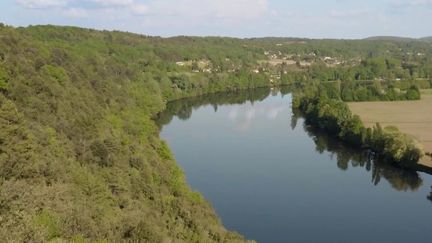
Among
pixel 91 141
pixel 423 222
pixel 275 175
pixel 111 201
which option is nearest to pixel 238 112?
pixel 275 175

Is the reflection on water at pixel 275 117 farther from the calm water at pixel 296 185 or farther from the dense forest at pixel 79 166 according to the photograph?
the dense forest at pixel 79 166

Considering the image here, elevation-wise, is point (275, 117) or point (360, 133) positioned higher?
point (360, 133)

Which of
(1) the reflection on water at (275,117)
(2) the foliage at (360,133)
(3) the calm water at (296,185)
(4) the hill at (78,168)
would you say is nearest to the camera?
(4) the hill at (78,168)

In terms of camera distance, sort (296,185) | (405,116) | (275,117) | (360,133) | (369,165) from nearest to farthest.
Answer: (296,185) → (369,165) → (360,133) → (405,116) → (275,117)

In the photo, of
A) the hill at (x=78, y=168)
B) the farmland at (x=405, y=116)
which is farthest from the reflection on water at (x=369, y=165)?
the hill at (x=78, y=168)

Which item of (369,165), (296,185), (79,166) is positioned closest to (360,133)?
(369,165)

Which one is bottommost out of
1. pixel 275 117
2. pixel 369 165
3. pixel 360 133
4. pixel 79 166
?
pixel 275 117

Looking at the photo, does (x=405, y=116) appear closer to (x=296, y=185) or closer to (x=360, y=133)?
(x=360, y=133)

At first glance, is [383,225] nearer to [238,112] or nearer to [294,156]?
[294,156]

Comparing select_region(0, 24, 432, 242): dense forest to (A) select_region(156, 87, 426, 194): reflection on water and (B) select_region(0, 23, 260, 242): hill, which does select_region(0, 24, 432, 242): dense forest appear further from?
(A) select_region(156, 87, 426, 194): reflection on water
